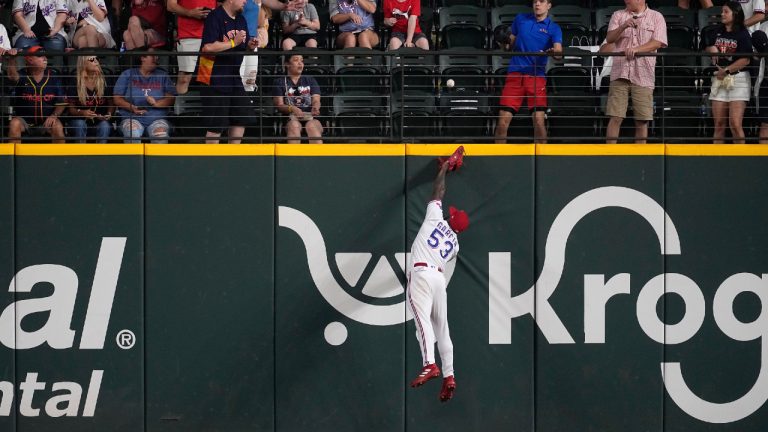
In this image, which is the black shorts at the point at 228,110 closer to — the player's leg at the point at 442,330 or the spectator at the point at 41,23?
the spectator at the point at 41,23

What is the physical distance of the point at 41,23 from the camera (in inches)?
582

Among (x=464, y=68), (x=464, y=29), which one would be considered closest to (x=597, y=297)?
(x=464, y=68)

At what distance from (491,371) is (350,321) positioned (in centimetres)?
166

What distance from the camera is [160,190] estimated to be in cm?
1324

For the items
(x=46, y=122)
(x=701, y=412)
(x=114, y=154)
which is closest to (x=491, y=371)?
(x=701, y=412)

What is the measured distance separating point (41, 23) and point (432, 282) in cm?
598

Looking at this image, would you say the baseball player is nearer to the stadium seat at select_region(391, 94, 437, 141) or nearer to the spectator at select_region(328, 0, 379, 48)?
the stadium seat at select_region(391, 94, 437, 141)

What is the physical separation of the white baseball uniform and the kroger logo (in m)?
0.60

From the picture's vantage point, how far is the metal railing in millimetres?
13797

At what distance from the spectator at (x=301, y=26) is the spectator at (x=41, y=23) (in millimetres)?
Result: 2679

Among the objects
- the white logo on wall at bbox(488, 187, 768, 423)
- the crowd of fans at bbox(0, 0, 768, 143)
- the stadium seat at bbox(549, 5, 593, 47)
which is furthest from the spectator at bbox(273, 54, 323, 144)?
the stadium seat at bbox(549, 5, 593, 47)

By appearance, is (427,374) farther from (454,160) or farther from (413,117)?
(413,117)

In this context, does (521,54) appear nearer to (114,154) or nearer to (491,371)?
(491,371)

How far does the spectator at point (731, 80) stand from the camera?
44.8ft
